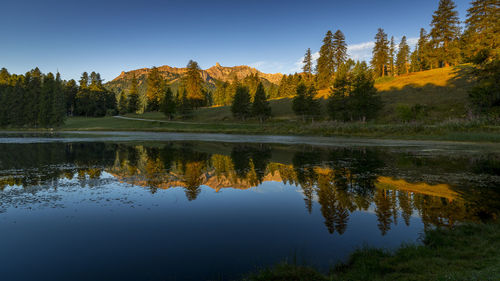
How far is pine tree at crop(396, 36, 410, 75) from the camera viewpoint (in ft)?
333

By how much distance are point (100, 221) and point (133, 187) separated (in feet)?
13.6

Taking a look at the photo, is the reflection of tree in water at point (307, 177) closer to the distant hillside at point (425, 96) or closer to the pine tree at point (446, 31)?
the distant hillside at point (425, 96)

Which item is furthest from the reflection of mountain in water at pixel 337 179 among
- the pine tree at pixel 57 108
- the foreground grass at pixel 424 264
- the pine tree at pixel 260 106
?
the pine tree at pixel 57 108

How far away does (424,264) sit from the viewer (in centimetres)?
479

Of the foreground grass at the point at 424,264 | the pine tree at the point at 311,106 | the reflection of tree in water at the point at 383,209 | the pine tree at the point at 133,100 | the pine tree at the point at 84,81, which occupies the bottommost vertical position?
the reflection of tree in water at the point at 383,209

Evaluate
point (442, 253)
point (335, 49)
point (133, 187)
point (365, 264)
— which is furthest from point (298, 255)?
point (335, 49)

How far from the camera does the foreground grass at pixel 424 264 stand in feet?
14.3

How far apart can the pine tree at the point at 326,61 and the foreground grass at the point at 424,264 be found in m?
83.9

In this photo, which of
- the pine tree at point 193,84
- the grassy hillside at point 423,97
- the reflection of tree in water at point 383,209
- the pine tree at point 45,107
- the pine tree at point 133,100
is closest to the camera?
the reflection of tree in water at point 383,209

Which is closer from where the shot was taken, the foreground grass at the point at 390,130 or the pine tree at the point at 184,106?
the foreground grass at the point at 390,130

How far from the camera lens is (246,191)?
11.5 m

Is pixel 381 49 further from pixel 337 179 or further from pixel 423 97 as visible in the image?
pixel 337 179

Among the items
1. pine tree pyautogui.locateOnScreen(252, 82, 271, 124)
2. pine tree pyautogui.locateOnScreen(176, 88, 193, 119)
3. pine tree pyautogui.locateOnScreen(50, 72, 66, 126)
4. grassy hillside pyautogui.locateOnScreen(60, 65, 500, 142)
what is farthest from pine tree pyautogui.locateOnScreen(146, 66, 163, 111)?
pine tree pyautogui.locateOnScreen(252, 82, 271, 124)

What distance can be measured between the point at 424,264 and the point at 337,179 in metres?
8.30
